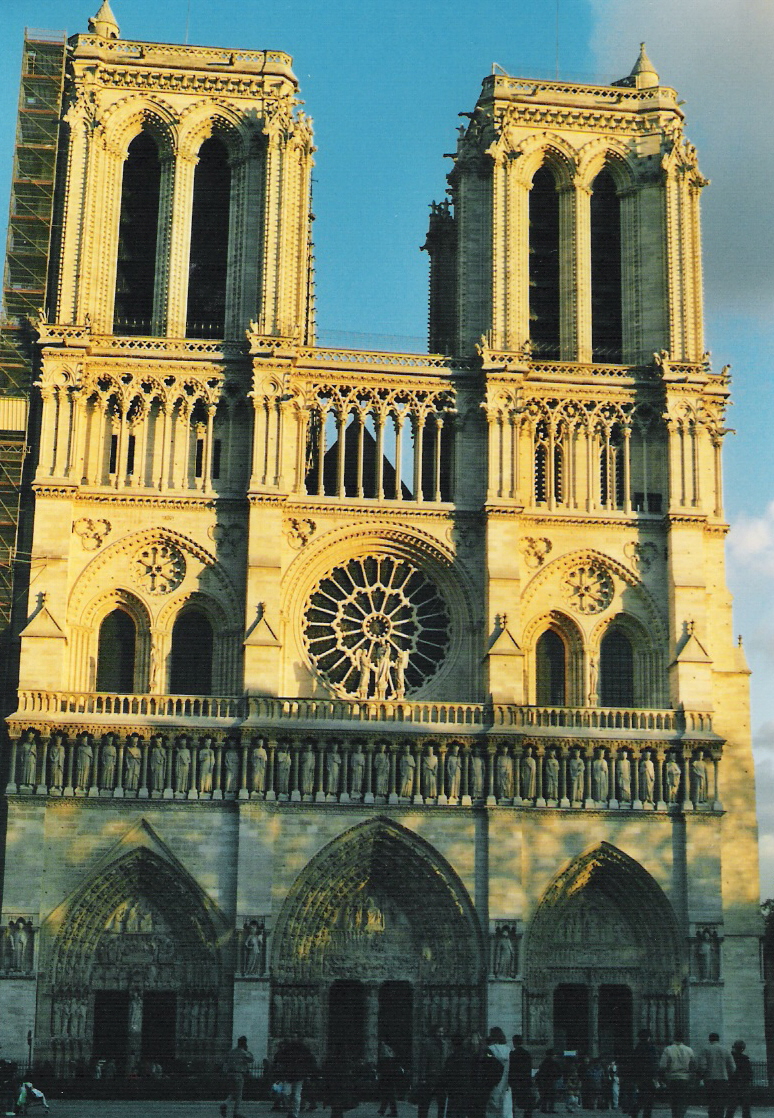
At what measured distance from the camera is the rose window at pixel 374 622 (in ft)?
123

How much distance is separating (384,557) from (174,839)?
781cm

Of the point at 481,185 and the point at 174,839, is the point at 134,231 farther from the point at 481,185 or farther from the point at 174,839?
the point at 174,839

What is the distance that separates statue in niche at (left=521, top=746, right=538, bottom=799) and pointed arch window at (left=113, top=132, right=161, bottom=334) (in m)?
12.9

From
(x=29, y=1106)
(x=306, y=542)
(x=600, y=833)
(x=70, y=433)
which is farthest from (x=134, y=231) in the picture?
(x=29, y=1106)

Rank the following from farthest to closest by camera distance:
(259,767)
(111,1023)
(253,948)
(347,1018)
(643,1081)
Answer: (347,1018) < (259,767) < (111,1023) < (253,948) < (643,1081)

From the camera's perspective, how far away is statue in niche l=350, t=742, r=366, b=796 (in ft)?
116

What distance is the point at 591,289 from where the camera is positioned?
133 feet

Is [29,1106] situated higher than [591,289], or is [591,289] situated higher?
[591,289]

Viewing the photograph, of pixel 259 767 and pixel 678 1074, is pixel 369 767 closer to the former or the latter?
pixel 259 767

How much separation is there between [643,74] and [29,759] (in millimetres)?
21853

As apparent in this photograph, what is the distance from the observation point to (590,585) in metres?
38.2

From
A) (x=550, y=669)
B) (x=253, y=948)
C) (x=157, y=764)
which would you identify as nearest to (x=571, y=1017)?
(x=253, y=948)

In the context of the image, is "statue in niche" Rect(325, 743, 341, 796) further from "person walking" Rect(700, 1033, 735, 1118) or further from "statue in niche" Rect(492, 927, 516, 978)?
"person walking" Rect(700, 1033, 735, 1118)

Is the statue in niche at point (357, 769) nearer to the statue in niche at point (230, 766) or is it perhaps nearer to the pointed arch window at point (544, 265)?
the statue in niche at point (230, 766)
